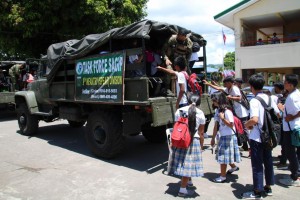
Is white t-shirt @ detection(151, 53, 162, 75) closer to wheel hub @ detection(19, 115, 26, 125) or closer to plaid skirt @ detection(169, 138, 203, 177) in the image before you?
plaid skirt @ detection(169, 138, 203, 177)

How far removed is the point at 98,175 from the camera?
17.2ft

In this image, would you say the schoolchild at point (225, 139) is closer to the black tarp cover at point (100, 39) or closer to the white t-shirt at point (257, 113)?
the white t-shirt at point (257, 113)

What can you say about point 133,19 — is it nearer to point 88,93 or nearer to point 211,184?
point 88,93

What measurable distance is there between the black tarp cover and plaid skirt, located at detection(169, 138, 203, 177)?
81.2 inches

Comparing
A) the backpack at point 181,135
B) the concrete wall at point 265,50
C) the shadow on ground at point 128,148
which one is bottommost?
the shadow on ground at point 128,148

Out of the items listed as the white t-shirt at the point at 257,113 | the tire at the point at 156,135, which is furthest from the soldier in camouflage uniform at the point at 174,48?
the white t-shirt at the point at 257,113

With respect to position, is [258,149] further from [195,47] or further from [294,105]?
[195,47]

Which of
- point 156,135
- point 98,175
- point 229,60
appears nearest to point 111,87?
point 98,175

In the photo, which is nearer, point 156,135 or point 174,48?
point 174,48

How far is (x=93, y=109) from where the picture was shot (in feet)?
22.6

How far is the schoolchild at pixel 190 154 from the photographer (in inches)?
163

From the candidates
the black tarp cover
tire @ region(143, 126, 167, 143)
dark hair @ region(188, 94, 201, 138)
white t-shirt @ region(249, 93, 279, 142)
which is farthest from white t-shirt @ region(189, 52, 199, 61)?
white t-shirt @ region(249, 93, 279, 142)

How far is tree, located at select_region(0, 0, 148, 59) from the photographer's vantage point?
13453 mm

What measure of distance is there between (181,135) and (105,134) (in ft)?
7.92
